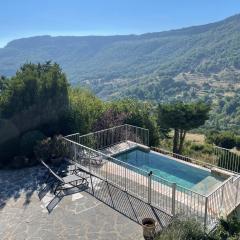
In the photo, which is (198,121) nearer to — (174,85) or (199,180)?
(199,180)

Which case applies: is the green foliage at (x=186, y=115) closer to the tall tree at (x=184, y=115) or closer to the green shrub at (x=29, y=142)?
the tall tree at (x=184, y=115)

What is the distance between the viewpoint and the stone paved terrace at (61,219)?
30.1 feet

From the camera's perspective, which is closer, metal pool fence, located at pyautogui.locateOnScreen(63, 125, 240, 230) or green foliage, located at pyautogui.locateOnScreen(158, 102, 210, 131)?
metal pool fence, located at pyautogui.locateOnScreen(63, 125, 240, 230)

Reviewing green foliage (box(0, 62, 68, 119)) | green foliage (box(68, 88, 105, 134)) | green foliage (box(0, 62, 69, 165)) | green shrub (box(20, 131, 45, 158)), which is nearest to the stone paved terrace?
green shrub (box(20, 131, 45, 158))

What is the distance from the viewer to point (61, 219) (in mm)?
9961

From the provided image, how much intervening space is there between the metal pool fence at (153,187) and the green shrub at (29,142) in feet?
4.11

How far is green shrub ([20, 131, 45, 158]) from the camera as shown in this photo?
14461 millimetres

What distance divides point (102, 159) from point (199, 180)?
13.4 ft

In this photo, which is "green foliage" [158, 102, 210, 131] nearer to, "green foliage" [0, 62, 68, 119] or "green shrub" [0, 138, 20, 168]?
"green foliage" [0, 62, 68, 119]

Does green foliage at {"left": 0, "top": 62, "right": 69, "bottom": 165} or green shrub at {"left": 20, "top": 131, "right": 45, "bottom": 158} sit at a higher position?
green foliage at {"left": 0, "top": 62, "right": 69, "bottom": 165}

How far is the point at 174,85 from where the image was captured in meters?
184

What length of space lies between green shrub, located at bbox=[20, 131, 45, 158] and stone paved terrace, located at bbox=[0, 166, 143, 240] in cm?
252

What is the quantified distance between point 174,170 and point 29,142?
21.2 feet

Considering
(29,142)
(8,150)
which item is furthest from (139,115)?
(8,150)
